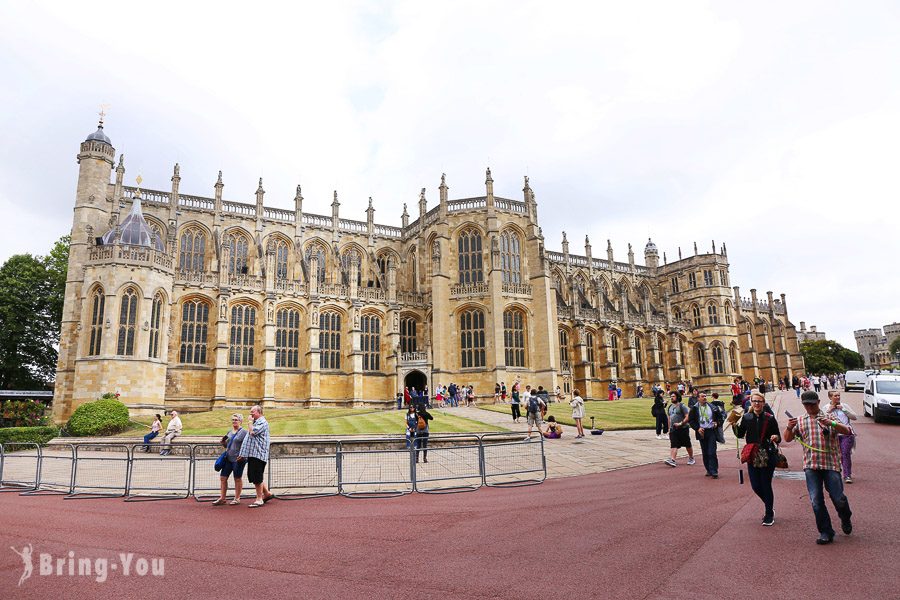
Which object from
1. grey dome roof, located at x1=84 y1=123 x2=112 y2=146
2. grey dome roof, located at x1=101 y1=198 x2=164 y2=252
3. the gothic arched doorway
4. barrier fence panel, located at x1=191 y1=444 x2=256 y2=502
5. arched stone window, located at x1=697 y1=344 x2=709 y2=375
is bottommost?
barrier fence panel, located at x1=191 y1=444 x2=256 y2=502

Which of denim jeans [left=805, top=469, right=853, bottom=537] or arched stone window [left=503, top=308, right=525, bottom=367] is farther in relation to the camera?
arched stone window [left=503, top=308, right=525, bottom=367]

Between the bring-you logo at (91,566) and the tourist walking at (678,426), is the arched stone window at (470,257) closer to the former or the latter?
the tourist walking at (678,426)

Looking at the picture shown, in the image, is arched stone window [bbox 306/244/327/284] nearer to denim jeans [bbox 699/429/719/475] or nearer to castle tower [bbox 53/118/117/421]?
castle tower [bbox 53/118/117/421]

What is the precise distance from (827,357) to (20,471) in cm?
9600

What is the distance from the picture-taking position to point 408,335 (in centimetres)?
4381

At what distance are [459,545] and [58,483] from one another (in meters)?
11.0

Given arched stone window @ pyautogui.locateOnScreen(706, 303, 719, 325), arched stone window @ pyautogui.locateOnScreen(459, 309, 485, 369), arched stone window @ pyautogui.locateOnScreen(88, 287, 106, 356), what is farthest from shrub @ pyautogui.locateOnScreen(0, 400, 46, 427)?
arched stone window @ pyautogui.locateOnScreen(706, 303, 719, 325)

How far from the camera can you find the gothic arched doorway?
4103 centimetres

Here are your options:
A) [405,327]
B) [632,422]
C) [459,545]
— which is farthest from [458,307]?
[459,545]

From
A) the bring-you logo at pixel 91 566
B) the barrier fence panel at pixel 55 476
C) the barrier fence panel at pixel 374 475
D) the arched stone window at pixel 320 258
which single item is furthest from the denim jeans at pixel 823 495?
the arched stone window at pixel 320 258

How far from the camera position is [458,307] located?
4188 cm

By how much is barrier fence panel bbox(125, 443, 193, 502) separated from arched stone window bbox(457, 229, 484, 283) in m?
30.5

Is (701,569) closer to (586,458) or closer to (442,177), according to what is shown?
(586,458)

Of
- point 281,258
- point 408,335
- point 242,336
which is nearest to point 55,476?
point 242,336
